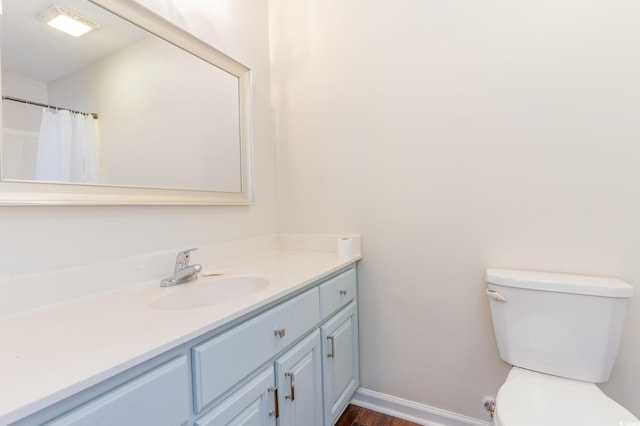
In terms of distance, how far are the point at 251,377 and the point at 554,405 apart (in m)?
0.94

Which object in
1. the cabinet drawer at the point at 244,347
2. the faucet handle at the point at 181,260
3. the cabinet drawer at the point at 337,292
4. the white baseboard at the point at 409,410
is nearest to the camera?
the cabinet drawer at the point at 244,347

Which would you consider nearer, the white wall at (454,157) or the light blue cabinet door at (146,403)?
the light blue cabinet door at (146,403)

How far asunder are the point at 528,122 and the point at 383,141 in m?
0.63

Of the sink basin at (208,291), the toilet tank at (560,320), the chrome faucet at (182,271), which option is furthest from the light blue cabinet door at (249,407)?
the toilet tank at (560,320)

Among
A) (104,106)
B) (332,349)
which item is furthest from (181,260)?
(332,349)

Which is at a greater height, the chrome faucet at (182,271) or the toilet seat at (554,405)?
the chrome faucet at (182,271)

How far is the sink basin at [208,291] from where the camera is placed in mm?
1024

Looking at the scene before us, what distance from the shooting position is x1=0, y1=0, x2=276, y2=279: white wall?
2.69ft

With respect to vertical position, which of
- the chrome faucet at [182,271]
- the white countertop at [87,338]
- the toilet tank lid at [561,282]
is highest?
the chrome faucet at [182,271]

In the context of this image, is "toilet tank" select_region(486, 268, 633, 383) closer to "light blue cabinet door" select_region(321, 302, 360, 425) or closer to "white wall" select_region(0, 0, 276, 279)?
"light blue cabinet door" select_region(321, 302, 360, 425)

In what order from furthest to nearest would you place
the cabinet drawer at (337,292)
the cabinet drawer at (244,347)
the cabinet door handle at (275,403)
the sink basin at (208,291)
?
the cabinet drawer at (337,292), the sink basin at (208,291), the cabinet door handle at (275,403), the cabinet drawer at (244,347)

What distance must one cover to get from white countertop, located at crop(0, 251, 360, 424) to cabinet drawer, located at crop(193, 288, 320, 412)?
59 millimetres

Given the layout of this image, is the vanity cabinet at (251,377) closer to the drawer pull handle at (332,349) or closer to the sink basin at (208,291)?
the drawer pull handle at (332,349)

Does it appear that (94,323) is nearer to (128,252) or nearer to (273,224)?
(128,252)
